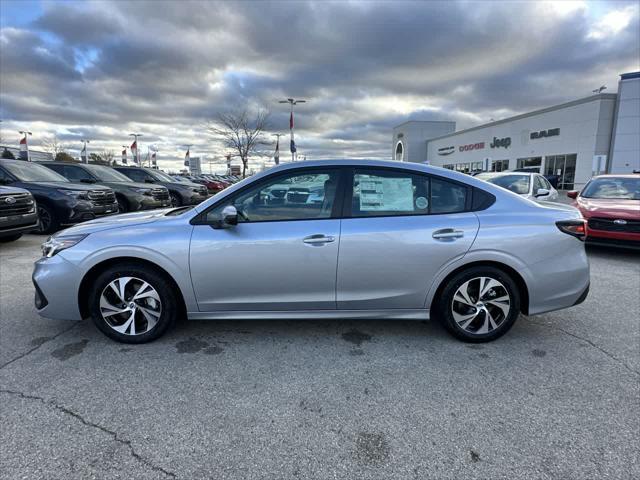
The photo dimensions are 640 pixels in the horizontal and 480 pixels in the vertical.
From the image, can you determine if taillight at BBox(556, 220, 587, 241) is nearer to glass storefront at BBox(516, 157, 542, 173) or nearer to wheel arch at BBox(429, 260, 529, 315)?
wheel arch at BBox(429, 260, 529, 315)

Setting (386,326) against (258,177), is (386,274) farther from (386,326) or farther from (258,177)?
(258,177)

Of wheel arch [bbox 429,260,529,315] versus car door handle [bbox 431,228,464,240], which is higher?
car door handle [bbox 431,228,464,240]

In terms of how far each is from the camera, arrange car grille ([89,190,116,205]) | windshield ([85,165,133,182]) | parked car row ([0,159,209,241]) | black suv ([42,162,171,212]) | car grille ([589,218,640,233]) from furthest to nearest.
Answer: windshield ([85,165,133,182]) < black suv ([42,162,171,212]) < car grille ([89,190,116,205]) < parked car row ([0,159,209,241]) < car grille ([589,218,640,233])

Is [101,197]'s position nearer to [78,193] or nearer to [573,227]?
[78,193]

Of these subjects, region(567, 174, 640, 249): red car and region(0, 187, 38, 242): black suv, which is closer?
region(567, 174, 640, 249): red car

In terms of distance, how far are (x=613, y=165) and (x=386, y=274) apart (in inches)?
1157

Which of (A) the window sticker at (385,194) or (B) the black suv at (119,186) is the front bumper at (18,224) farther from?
(A) the window sticker at (385,194)

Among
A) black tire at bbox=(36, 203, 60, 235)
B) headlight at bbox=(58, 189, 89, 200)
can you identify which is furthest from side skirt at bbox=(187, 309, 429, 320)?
black tire at bbox=(36, 203, 60, 235)

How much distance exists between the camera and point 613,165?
2478 centimetres

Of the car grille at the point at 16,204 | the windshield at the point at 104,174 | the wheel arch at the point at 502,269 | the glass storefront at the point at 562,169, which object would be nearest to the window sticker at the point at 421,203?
the wheel arch at the point at 502,269

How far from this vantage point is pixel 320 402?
2.47 m

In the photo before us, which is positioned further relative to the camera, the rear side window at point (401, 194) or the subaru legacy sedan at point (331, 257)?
the rear side window at point (401, 194)

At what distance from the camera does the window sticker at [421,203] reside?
3.17 meters

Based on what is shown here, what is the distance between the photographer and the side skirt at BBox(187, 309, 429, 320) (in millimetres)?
3176
